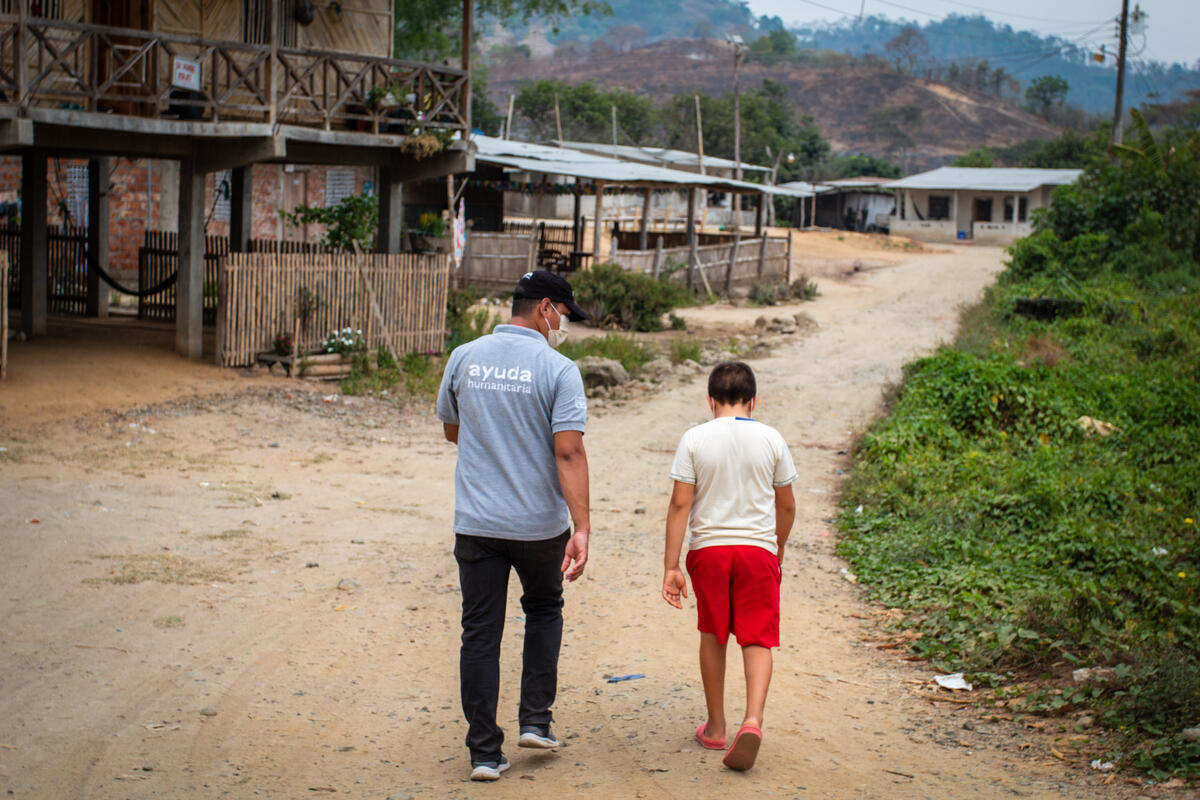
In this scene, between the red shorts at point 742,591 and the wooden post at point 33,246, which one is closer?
the red shorts at point 742,591

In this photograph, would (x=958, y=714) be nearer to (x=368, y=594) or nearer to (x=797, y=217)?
(x=368, y=594)

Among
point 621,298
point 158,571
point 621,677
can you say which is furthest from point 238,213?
point 621,677

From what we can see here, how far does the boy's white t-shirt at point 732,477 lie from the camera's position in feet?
13.8

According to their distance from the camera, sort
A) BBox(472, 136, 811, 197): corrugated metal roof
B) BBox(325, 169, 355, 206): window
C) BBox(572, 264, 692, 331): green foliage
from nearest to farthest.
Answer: BBox(572, 264, 692, 331): green foliage
BBox(472, 136, 811, 197): corrugated metal roof
BBox(325, 169, 355, 206): window

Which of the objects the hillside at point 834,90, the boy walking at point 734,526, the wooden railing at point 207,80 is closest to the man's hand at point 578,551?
the boy walking at point 734,526

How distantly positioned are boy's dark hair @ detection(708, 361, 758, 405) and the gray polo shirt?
21.5 inches

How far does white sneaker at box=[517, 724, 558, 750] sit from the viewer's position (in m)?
4.14

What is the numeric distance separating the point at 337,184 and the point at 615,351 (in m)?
14.0

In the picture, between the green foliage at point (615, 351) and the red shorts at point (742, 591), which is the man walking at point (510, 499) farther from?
the green foliage at point (615, 351)

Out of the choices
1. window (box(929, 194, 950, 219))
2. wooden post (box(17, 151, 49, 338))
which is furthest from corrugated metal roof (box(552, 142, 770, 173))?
wooden post (box(17, 151, 49, 338))

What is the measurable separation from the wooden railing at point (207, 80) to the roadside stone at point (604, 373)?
155 inches

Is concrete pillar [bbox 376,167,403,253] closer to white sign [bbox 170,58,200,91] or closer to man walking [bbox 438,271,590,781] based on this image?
white sign [bbox 170,58,200,91]

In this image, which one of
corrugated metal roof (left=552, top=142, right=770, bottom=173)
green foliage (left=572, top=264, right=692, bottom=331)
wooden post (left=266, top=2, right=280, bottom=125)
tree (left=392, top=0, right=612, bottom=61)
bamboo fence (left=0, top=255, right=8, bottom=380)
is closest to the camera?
bamboo fence (left=0, top=255, right=8, bottom=380)

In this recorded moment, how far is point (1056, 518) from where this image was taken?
7.89 metres
